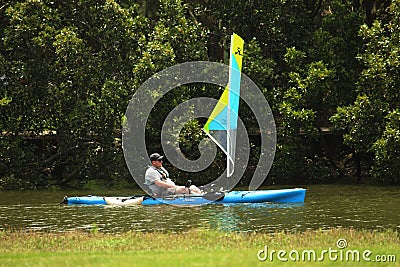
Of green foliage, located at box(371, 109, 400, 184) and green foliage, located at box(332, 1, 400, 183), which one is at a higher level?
green foliage, located at box(332, 1, 400, 183)

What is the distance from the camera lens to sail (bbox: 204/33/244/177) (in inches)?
847

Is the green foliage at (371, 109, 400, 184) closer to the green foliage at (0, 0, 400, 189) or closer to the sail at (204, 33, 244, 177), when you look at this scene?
the green foliage at (0, 0, 400, 189)

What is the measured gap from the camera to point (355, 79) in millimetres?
28812

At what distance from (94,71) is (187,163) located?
4.66 meters
